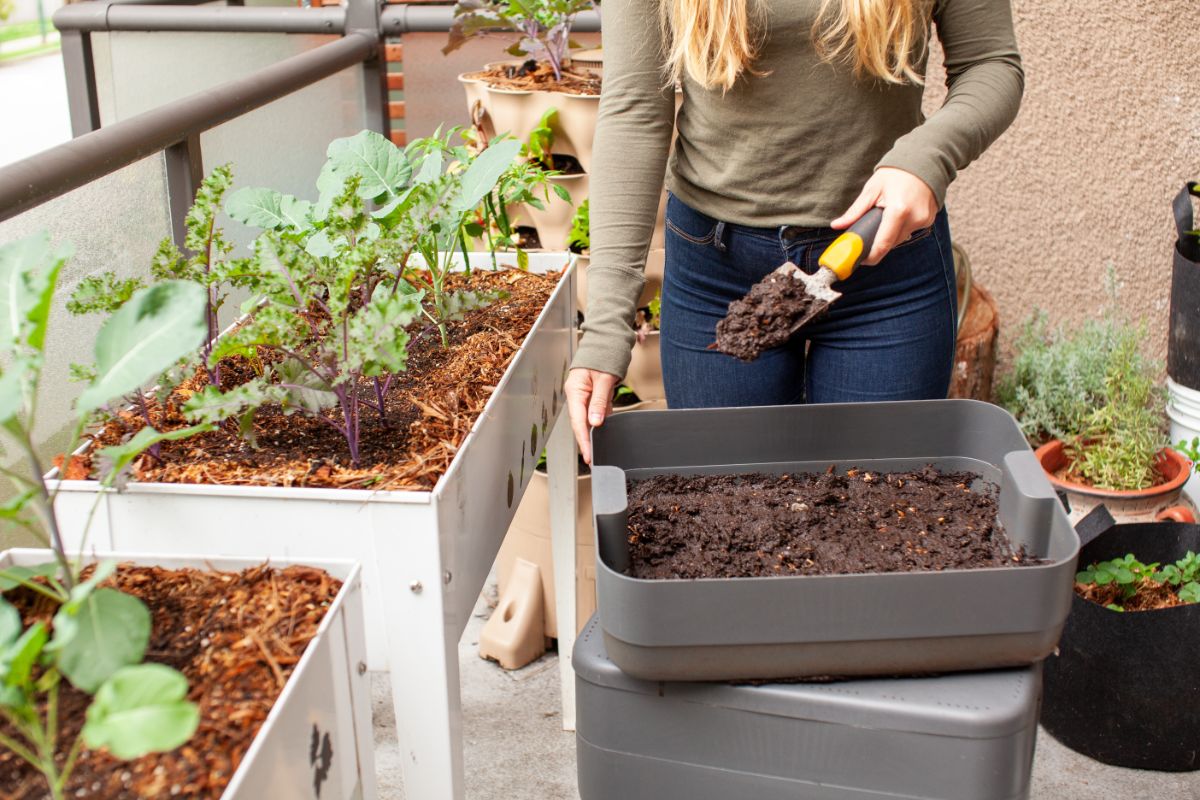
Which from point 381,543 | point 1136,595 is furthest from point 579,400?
point 1136,595

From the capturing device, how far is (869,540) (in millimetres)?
1084

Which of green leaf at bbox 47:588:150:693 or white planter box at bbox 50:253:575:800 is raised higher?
green leaf at bbox 47:588:150:693

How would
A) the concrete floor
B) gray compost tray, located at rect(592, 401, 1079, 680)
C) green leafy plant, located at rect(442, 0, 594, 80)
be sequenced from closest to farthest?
1. gray compost tray, located at rect(592, 401, 1079, 680)
2. the concrete floor
3. green leafy plant, located at rect(442, 0, 594, 80)

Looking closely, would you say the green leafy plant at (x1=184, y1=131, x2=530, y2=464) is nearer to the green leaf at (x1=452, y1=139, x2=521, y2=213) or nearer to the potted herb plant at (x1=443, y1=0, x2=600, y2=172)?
the green leaf at (x1=452, y1=139, x2=521, y2=213)

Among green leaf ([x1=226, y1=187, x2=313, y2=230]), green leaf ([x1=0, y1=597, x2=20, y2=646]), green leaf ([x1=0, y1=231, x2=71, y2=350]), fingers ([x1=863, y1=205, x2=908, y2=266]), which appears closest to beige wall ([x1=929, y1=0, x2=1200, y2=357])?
fingers ([x1=863, y1=205, x2=908, y2=266])

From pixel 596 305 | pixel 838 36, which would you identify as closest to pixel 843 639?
pixel 596 305

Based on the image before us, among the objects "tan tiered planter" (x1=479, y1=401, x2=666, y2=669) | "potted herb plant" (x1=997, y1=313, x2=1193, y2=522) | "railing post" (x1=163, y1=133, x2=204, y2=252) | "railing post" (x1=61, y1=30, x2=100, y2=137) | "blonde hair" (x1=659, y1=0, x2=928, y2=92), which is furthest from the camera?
"potted herb plant" (x1=997, y1=313, x2=1193, y2=522)

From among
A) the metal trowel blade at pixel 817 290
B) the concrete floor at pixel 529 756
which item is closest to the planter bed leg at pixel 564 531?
the concrete floor at pixel 529 756

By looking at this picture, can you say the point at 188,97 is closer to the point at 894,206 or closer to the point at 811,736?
the point at 894,206

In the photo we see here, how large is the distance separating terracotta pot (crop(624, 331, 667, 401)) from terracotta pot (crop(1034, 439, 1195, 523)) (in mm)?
885

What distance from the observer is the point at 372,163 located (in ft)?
4.78

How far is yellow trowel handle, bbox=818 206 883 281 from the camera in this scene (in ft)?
3.83

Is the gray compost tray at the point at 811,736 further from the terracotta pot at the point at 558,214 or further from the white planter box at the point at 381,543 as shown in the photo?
the terracotta pot at the point at 558,214

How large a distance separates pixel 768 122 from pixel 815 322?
27cm
